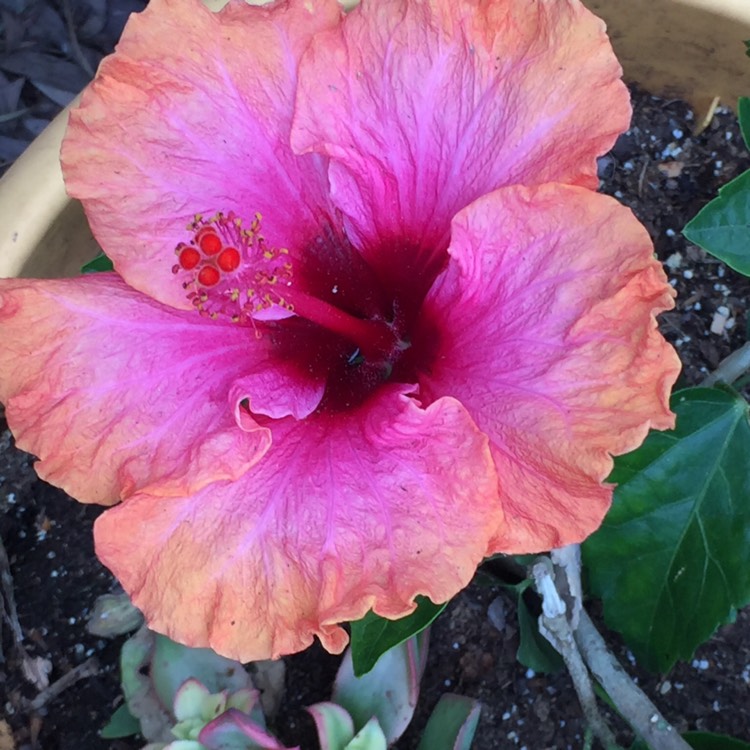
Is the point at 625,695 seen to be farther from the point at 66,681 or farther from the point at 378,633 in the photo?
the point at 66,681

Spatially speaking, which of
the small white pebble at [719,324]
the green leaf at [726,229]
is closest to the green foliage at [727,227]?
the green leaf at [726,229]

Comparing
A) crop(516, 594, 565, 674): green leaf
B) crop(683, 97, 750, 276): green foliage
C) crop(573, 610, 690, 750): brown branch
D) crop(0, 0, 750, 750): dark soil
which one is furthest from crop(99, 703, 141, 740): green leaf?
crop(683, 97, 750, 276): green foliage

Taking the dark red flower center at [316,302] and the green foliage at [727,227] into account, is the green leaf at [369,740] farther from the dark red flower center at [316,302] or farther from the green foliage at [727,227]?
the green foliage at [727,227]

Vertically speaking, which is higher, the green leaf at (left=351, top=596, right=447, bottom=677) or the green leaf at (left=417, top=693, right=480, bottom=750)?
the green leaf at (left=351, top=596, right=447, bottom=677)

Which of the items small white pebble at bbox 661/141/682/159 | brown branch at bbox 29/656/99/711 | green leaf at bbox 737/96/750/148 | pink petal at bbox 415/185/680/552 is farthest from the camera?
small white pebble at bbox 661/141/682/159

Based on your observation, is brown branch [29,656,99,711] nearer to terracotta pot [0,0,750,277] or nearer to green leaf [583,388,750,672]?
terracotta pot [0,0,750,277]

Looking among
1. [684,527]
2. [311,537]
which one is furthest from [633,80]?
[311,537]

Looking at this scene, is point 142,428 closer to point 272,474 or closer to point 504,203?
point 272,474
